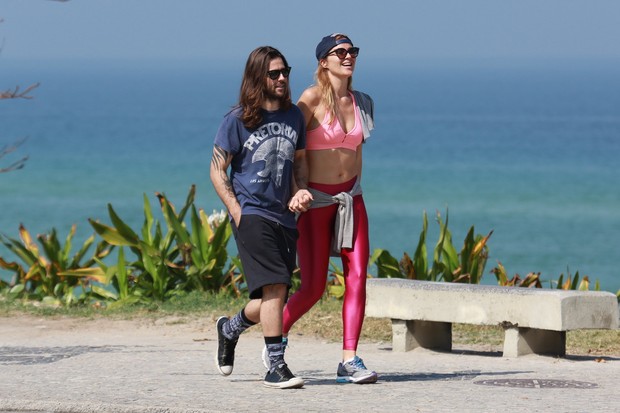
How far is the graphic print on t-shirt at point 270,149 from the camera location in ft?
28.2

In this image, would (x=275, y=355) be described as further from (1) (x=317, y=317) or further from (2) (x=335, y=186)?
(1) (x=317, y=317)

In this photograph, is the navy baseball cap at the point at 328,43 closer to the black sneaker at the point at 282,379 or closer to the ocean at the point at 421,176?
the black sneaker at the point at 282,379

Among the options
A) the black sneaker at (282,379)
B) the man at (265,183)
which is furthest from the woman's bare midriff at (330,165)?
the black sneaker at (282,379)

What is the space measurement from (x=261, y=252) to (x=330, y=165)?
83 centimetres

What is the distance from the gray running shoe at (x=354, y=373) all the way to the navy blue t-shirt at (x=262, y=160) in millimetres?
942

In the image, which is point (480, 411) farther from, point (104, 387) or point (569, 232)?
point (569, 232)

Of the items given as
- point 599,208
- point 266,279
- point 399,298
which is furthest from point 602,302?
point 599,208

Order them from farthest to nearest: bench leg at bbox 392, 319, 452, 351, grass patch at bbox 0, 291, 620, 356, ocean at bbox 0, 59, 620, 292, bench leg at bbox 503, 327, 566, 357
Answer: ocean at bbox 0, 59, 620, 292
grass patch at bbox 0, 291, 620, 356
bench leg at bbox 392, 319, 452, 351
bench leg at bbox 503, 327, 566, 357

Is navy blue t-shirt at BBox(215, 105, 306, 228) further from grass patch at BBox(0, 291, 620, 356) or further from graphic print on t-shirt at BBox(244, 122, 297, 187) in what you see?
grass patch at BBox(0, 291, 620, 356)

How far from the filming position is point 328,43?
9.17 meters

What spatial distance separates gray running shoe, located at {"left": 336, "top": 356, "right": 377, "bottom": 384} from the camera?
8.88 metres

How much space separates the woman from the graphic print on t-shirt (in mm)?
487

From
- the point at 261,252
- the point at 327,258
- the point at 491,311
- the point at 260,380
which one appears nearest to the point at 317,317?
the point at 491,311

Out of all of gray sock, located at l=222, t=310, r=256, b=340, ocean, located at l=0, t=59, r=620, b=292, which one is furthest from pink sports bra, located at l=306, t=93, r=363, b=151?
ocean, located at l=0, t=59, r=620, b=292
